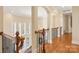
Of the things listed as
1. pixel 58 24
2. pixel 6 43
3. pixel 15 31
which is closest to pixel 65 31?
pixel 58 24

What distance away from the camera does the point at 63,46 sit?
2309 millimetres

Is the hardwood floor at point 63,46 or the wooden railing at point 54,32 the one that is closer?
the hardwood floor at point 63,46

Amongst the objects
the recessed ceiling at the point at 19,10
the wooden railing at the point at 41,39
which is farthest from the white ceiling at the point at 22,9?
the wooden railing at the point at 41,39

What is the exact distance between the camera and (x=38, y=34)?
241 centimetres

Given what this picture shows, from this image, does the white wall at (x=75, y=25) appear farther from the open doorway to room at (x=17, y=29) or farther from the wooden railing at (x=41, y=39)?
the open doorway to room at (x=17, y=29)

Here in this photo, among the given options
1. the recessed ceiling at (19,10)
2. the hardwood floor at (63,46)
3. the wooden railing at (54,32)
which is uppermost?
the recessed ceiling at (19,10)

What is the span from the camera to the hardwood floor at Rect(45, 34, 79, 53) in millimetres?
2299

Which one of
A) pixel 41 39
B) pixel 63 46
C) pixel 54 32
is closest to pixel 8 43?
pixel 41 39

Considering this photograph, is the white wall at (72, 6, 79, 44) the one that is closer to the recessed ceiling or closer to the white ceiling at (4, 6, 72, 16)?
the white ceiling at (4, 6, 72, 16)

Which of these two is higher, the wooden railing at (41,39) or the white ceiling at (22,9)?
the white ceiling at (22,9)

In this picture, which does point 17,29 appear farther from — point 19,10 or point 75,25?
point 75,25

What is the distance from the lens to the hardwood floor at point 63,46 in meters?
2.30

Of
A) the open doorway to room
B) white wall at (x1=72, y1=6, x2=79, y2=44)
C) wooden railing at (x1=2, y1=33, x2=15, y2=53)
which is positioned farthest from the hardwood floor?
wooden railing at (x1=2, y1=33, x2=15, y2=53)
